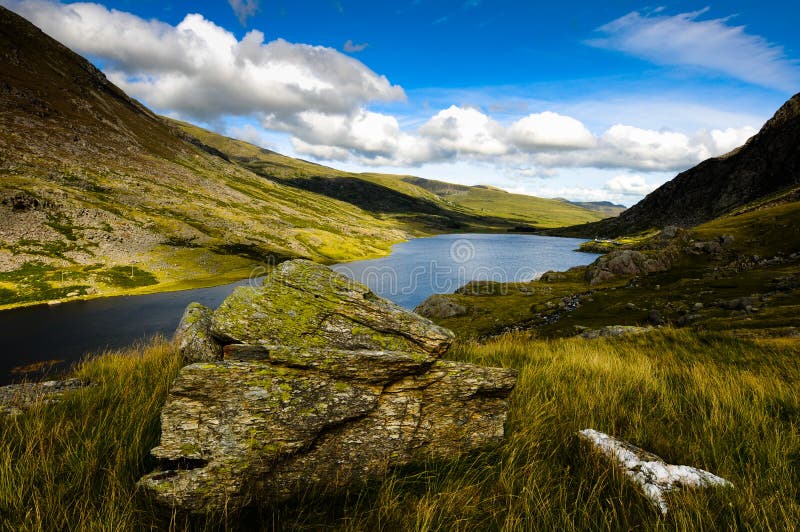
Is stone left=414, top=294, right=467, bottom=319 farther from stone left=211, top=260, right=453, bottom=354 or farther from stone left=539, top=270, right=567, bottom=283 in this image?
stone left=211, top=260, right=453, bottom=354

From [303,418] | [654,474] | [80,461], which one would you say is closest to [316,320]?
[303,418]

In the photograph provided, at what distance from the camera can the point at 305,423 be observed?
4.35 m

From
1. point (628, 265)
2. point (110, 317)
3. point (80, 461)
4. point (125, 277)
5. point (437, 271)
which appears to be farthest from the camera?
point (437, 271)

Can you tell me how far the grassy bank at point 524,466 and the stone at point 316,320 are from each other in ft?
5.59

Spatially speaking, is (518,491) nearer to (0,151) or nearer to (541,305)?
(541,305)

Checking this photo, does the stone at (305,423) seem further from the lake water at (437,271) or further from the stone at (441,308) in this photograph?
the lake water at (437,271)

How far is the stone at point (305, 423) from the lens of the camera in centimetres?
391

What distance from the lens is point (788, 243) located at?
240 feet

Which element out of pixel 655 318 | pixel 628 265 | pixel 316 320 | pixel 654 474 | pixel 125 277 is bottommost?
pixel 125 277

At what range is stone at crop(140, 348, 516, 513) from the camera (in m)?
3.91

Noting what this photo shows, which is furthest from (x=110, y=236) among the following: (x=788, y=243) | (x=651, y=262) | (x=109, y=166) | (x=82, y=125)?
(x=788, y=243)

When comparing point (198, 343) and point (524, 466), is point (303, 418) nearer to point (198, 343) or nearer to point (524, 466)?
point (524, 466)

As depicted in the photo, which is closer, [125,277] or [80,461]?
[80,461]

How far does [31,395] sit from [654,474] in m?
9.98
